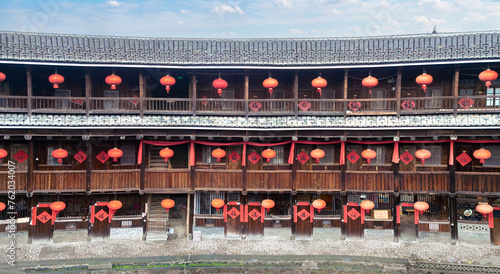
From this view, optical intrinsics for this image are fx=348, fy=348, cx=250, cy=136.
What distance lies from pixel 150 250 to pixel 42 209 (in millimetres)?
6478

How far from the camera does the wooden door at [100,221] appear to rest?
62.4ft

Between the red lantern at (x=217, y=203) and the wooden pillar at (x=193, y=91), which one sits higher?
the wooden pillar at (x=193, y=91)

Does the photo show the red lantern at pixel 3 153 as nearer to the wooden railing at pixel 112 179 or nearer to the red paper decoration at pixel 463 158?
the wooden railing at pixel 112 179

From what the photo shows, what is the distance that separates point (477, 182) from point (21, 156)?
23576 mm

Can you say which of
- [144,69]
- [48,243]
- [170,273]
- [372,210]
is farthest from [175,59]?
[372,210]

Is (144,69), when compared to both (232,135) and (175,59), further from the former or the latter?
(232,135)

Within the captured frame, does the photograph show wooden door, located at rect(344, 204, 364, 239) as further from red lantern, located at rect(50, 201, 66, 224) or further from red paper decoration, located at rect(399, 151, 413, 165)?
red lantern, located at rect(50, 201, 66, 224)

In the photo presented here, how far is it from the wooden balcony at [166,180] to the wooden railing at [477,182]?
14.1 m

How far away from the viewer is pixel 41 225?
18734mm

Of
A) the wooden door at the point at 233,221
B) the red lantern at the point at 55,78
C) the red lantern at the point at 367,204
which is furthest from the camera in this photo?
the wooden door at the point at 233,221

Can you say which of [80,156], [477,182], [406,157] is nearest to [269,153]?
[406,157]

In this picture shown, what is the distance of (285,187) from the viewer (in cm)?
1853

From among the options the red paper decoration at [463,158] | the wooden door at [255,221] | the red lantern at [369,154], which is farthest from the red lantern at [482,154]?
the wooden door at [255,221]

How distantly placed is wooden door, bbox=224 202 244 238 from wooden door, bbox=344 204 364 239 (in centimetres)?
593
